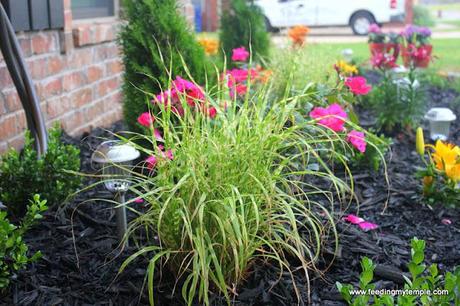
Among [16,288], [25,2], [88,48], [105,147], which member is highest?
[25,2]

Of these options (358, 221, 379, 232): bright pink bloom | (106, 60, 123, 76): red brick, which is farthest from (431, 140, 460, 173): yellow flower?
(106, 60, 123, 76): red brick

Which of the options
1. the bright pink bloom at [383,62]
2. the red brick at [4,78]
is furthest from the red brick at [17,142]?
the bright pink bloom at [383,62]

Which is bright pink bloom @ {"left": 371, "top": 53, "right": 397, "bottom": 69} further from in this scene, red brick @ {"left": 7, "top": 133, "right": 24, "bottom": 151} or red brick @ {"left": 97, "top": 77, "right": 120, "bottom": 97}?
red brick @ {"left": 7, "top": 133, "right": 24, "bottom": 151}

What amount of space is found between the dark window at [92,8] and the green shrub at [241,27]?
58.5 inches

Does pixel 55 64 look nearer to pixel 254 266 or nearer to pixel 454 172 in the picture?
pixel 254 266

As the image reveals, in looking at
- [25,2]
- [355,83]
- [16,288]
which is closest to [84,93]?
[25,2]

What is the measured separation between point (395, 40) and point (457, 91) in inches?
33.3

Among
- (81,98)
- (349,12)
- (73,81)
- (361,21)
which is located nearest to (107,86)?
(81,98)

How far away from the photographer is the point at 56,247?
2.31 metres

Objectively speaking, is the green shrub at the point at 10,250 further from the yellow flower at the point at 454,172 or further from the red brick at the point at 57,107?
the yellow flower at the point at 454,172

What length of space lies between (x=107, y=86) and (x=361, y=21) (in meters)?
10.9

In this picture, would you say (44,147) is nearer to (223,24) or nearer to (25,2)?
(25,2)

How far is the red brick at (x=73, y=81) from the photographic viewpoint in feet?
12.4

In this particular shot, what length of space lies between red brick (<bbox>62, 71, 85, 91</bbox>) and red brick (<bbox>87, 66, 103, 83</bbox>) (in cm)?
10
